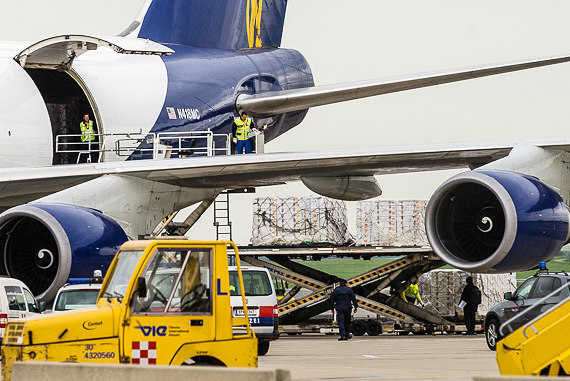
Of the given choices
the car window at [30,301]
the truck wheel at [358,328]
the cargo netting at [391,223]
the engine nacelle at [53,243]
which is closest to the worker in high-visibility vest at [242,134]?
the cargo netting at [391,223]

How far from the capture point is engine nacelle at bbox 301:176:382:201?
680 inches

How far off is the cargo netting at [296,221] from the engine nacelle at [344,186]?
5.27 m

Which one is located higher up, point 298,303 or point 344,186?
point 344,186

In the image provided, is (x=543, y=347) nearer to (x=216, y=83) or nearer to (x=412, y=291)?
(x=216, y=83)

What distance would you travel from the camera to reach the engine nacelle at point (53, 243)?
14.2m

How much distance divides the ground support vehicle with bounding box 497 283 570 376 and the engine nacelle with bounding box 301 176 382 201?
317 inches

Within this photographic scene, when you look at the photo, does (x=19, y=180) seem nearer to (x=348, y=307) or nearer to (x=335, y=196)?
(x=335, y=196)

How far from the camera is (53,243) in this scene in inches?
596

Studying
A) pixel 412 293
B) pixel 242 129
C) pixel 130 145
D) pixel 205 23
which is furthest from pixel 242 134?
pixel 412 293

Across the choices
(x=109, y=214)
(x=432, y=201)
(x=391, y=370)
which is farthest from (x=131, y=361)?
(x=109, y=214)

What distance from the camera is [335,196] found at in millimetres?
17656

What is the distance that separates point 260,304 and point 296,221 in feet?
20.9

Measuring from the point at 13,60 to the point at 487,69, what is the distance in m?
7.55

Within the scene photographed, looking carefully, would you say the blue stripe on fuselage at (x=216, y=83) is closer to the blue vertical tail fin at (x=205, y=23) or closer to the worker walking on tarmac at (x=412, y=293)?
the blue vertical tail fin at (x=205, y=23)
